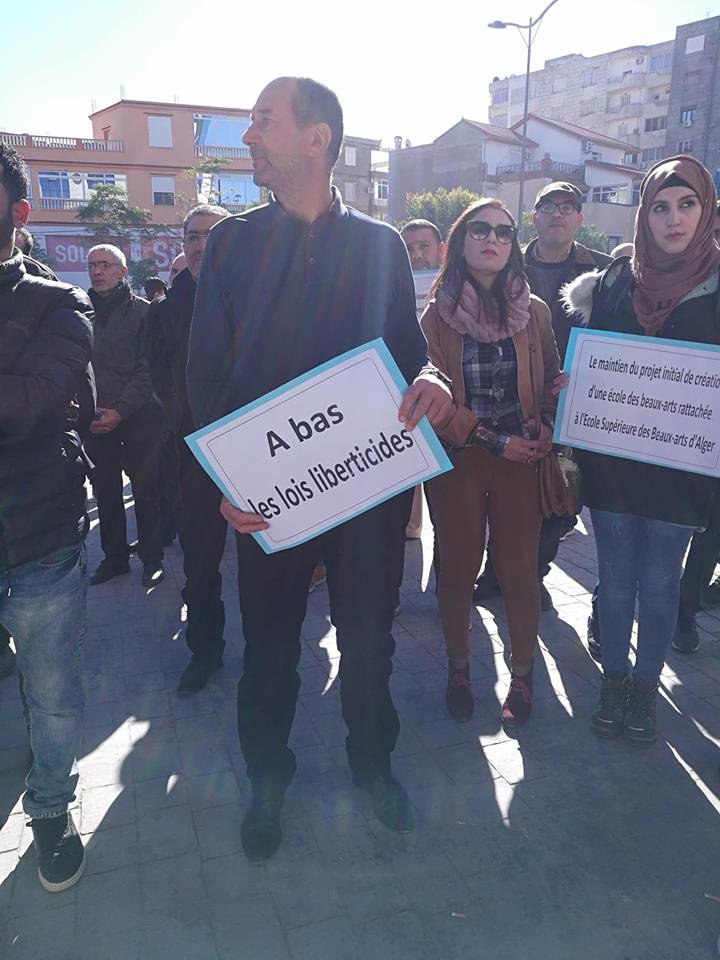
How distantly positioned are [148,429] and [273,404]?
3215 mm

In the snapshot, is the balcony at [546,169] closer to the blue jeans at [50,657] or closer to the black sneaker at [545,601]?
the black sneaker at [545,601]

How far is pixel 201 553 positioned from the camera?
3650 millimetres

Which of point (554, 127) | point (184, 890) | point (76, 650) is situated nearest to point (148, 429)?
point (76, 650)

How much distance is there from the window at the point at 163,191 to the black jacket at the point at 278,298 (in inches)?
1952

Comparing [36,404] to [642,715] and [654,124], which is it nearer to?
[642,715]

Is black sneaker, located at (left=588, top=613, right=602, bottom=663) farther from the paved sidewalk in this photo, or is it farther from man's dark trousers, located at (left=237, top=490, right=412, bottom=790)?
man's dark trousers, located at (left=237, top=490, right=412, bottom=790)

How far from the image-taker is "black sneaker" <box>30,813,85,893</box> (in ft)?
7.70

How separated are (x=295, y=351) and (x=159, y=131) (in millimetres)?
51993

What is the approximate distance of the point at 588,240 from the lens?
1490 inches

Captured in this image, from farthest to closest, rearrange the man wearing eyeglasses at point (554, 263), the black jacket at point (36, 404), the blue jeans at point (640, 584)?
the man wearing eyeglasses at point (554, 263), the blue jeans at point (640, 584), the black jacket at point (36, 404)

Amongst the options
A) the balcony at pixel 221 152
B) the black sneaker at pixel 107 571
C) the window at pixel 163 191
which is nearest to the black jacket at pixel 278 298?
the black sneaker at pixel 107 571

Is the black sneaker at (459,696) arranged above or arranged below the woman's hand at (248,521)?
below

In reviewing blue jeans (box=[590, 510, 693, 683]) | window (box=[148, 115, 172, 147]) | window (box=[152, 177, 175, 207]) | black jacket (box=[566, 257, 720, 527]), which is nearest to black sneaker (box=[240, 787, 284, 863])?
blue jeans (box=[590, 510, 693, 683])

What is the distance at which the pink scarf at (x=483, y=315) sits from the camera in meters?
3.13
